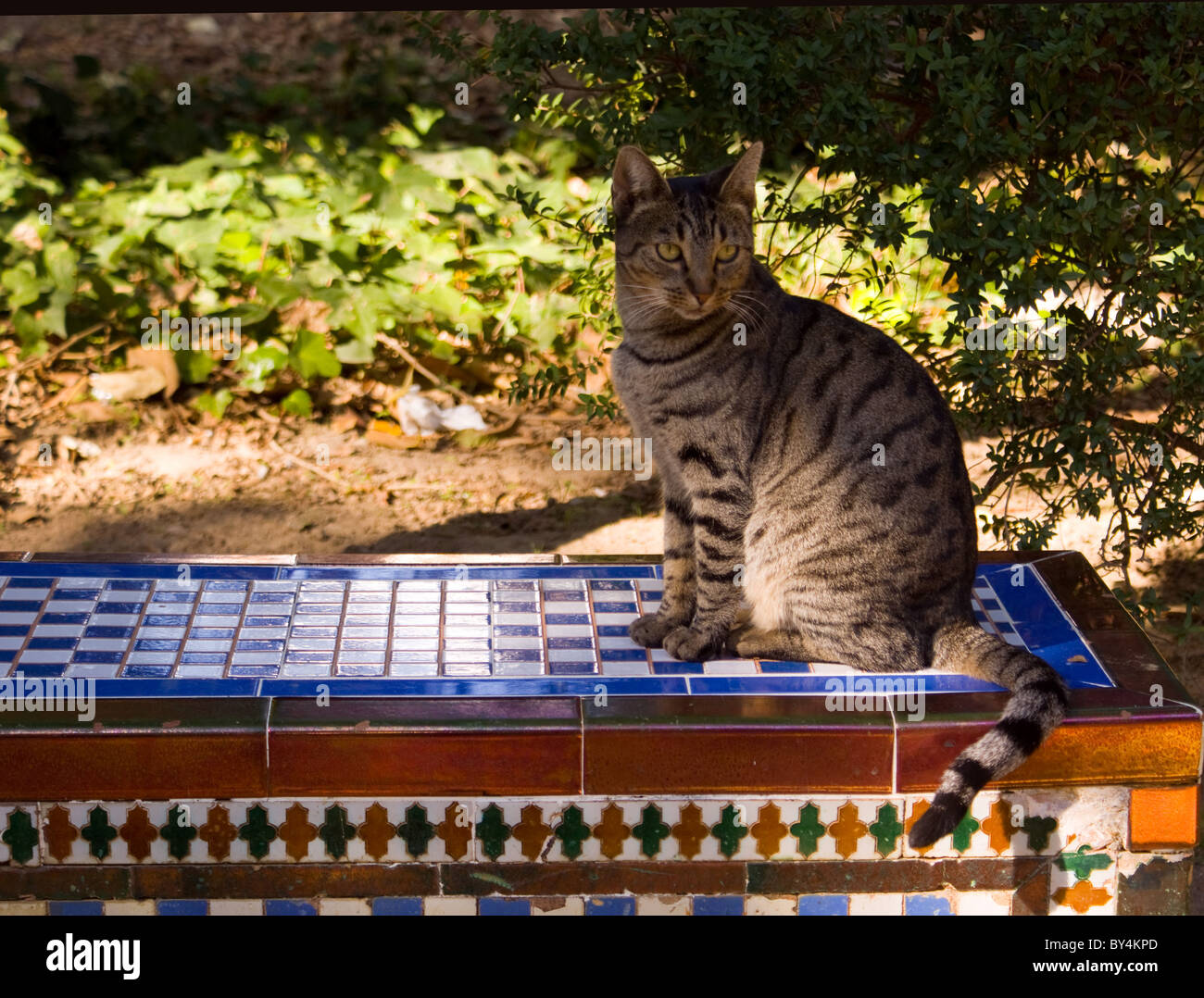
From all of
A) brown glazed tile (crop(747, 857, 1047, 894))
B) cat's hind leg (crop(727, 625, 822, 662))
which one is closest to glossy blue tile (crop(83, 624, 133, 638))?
cat's hind leg (crop(727, 625, 822, 662))

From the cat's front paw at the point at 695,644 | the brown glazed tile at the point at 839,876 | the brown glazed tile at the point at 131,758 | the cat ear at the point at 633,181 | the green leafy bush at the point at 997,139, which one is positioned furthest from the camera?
the green leafy bush at the point at 997,139

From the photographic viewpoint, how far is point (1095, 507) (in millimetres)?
4164

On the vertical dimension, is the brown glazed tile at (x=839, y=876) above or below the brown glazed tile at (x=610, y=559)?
below

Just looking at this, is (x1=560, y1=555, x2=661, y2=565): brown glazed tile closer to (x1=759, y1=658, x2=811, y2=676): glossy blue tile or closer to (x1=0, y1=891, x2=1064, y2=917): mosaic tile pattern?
(x1=759, y1=658, x2=811, y2=676): glossy blue tile

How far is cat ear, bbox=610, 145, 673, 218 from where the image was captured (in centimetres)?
318

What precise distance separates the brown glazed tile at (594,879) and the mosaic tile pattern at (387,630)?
0.39 m

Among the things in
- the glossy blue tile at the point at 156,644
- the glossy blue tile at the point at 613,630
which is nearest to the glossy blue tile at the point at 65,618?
the glossy blue tile at the point at 156,644

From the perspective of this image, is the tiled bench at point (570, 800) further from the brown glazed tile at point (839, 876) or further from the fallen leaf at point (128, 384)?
A: the fallen leaf at point (128, 384)

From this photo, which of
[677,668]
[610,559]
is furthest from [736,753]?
[610,559]

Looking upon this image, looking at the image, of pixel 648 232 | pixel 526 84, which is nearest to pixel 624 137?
pixel 526 84

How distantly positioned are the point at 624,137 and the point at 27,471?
306 cm

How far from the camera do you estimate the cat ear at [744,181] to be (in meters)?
3.22

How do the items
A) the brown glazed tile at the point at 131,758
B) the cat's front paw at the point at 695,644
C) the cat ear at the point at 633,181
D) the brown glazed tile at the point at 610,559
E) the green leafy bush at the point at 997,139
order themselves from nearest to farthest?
the brown glazed tile at the point at 131,758 < the cat ear at the point at 633,181 < the cat's front paw at the point at 695,644 < the green leafy bush at the point at 997,139 < the brown glazed tile at the point at 610,559

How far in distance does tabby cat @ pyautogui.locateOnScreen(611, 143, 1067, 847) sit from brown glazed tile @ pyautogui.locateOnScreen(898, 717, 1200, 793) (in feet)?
0.64
